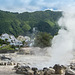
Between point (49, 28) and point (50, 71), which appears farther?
point (49, 28)

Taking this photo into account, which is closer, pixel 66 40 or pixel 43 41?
pixel 66 40

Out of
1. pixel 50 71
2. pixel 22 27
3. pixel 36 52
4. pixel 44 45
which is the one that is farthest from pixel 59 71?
pixel 22 27

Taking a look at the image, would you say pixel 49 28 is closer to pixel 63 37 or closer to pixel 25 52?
pixel 25 52

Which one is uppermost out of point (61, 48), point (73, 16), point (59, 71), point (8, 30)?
point (8, 30)

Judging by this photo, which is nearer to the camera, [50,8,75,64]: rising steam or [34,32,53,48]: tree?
[50,8,75,64]: rising steam

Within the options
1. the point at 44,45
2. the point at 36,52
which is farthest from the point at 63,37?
the point at 44,45

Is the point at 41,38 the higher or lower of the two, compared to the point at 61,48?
higher

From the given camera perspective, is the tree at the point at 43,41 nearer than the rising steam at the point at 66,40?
No

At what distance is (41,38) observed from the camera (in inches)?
2260

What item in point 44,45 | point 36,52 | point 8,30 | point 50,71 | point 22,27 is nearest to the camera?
point 50,71

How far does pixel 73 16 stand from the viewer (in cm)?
2548

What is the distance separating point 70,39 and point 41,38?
31.8 meters

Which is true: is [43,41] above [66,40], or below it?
above

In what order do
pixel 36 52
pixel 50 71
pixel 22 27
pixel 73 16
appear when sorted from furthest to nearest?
pixel 22 27 → pixel 36 52 → pixel 73 16 → pixel 50 71
